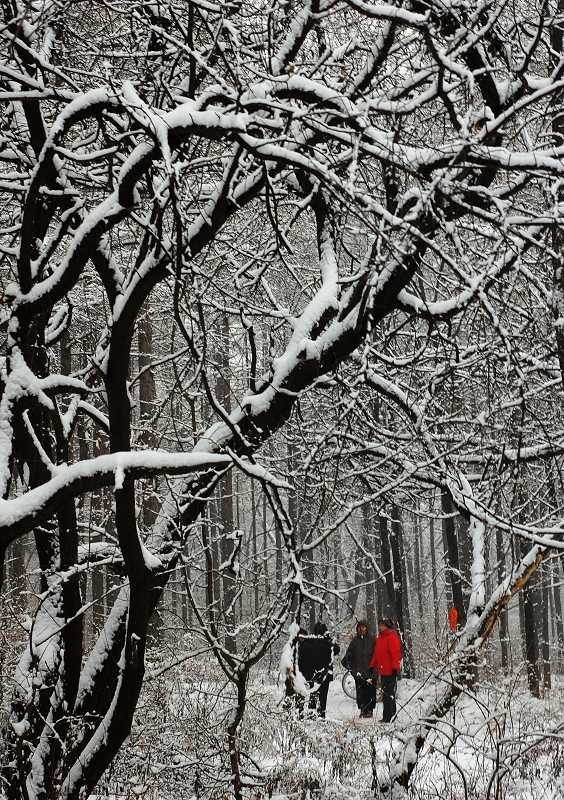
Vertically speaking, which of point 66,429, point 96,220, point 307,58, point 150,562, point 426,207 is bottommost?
point 150,562

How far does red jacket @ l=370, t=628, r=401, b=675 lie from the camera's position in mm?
12492

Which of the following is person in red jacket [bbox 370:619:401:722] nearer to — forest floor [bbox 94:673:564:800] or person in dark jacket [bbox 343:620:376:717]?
person in dark jacket [bbox 343:620:376:717]

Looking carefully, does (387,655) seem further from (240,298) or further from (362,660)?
(240,298)

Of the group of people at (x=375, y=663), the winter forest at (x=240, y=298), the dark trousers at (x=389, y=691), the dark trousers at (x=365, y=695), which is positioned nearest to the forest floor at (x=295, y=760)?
the winter forest at (x=240, y=298)

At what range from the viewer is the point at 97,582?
18906mm

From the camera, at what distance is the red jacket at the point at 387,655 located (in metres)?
12.5

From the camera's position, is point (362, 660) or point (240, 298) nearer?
point (240, 298)

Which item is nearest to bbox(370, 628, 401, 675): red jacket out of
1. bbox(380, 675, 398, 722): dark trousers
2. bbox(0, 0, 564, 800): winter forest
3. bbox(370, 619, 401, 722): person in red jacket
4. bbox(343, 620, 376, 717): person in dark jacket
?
bbox(370, 619, 401, 722): person in red jacket

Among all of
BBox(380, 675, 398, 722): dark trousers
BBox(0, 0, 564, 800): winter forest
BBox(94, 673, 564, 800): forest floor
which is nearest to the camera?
BBox(0, 0, 564, 800): winter forest

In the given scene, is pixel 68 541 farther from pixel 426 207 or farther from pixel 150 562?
pixel 426 207

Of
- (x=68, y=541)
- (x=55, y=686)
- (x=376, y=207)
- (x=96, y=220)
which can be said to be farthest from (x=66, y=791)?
(x=376, y=207)

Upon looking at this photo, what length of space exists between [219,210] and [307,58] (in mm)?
2303

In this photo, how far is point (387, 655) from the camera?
41.0ft

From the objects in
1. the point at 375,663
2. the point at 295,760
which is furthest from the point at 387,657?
the point at 295,760
